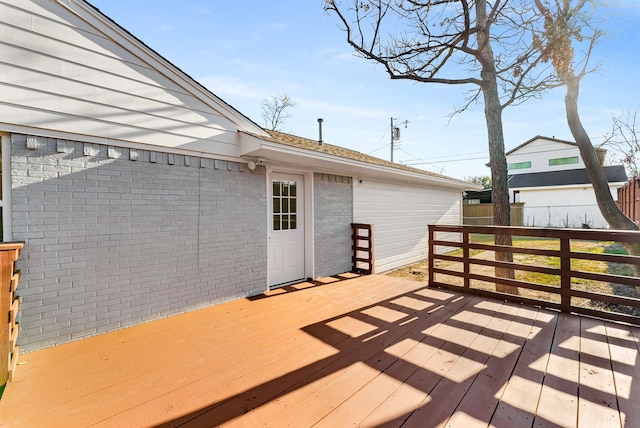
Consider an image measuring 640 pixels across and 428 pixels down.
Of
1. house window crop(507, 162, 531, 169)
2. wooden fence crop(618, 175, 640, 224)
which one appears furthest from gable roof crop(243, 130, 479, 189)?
house window crop(507, 162, 531, 169)

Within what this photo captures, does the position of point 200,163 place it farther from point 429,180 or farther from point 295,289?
point 429,180

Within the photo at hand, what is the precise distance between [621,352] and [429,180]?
21.5 feet

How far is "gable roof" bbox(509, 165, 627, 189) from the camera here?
18.4 meters

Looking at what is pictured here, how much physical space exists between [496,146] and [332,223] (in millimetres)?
3609

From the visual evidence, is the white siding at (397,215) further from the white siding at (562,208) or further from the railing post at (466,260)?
the white siding at (562,208)

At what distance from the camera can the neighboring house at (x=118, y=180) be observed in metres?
2.86

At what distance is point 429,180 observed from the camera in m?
8.84

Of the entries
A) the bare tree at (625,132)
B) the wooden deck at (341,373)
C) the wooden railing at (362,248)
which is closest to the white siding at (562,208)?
the bare tree at (625,132)

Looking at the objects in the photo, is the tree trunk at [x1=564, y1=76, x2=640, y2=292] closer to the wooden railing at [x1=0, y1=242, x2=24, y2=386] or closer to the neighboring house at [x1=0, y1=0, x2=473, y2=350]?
the neighboring house at [x1=0, y1=0, x2=473, y2=350]

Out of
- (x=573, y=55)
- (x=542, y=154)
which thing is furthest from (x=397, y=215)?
(x=542, y=154)

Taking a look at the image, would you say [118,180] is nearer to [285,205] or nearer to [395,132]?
[285,205]

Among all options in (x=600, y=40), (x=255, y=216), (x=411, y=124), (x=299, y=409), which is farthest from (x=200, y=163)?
(x=411, y=124)

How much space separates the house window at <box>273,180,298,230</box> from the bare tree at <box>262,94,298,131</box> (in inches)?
572

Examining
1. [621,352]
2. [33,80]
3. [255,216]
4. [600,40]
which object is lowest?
[621,352]
